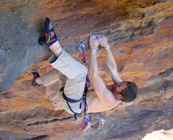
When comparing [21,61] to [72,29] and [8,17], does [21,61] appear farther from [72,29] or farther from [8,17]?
[72,29]

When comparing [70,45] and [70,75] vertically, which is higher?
[70,45]

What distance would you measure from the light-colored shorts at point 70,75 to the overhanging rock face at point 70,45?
360mm

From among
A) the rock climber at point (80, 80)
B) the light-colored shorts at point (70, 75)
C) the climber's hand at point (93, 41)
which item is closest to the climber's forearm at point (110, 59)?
the rock climber at point (80, 80)

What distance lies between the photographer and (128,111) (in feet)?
18.5

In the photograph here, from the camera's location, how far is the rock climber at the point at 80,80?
2107 mm

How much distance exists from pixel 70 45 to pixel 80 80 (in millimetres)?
658

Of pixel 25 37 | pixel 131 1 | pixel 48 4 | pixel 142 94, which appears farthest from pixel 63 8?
pixel 142 94

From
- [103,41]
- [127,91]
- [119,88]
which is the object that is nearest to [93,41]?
[103,41]

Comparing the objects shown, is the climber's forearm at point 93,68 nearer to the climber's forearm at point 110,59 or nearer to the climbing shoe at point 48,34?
the climber's forearm at point 110,59

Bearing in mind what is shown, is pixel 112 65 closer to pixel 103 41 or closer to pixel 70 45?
pixel 103 41

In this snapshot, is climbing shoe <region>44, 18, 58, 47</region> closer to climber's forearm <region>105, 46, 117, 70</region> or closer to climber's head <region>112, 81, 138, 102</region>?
climber's forearm <region>105, 46, 117, 70</region>

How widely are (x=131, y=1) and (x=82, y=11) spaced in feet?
2.47

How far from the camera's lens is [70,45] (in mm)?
2568

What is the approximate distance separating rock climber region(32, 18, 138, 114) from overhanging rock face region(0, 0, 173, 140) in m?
0.27
